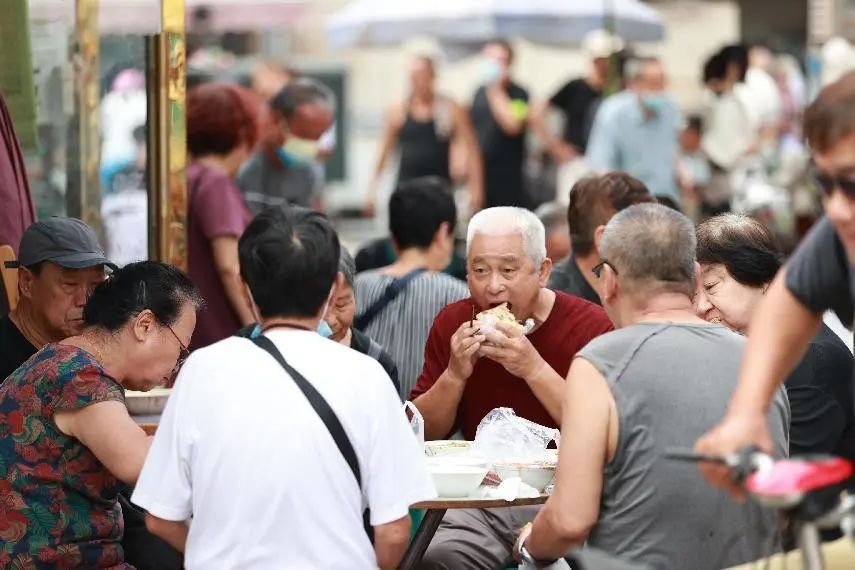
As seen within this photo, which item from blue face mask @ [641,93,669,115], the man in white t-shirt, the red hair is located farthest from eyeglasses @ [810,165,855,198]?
blue face mask @ [641,93,669,115]

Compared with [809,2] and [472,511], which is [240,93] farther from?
[809,2]

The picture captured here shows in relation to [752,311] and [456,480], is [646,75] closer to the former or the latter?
[752,311]

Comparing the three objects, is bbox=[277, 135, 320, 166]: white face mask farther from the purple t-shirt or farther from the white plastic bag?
the white plastic bag

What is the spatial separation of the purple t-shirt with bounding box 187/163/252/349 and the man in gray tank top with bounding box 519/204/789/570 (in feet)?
12.3

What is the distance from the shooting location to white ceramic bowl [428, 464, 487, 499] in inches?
181

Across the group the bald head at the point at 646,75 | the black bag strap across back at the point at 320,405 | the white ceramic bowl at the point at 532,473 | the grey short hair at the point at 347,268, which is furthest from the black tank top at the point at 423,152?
the black bag strap across back at the point at 320,405

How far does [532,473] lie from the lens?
15.6 ft

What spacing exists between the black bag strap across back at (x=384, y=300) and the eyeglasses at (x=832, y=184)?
3.44 metres

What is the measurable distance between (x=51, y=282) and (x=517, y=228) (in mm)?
1561

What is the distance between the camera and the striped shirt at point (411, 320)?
6.76m

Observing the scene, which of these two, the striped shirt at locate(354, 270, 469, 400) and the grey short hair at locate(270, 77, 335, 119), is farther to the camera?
the grey short hair at locate(270, 77, 335, 119)

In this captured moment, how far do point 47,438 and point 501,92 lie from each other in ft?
33.3

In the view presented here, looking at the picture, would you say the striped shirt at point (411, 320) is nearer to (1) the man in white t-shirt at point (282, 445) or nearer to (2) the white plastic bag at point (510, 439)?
(2) the white plastic bag at point (510, 439)

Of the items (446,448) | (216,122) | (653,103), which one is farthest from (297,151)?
(446,448)
